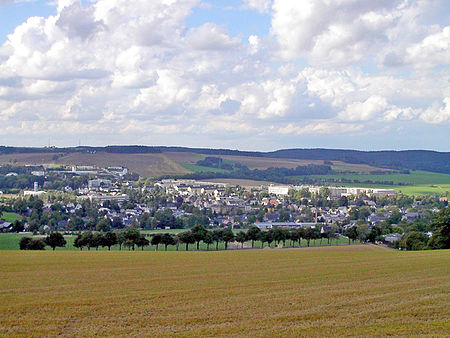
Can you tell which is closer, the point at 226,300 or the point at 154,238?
the point at 226,300

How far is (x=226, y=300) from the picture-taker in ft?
87.0

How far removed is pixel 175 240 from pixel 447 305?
61.7 metres

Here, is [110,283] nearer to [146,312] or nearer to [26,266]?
[146,312]

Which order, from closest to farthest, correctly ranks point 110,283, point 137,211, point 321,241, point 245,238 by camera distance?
1. point 110,283
2. point 245,238
3. point 321,241
4. point 137,211

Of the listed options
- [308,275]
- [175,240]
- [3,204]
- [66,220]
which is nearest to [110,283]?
[308,275]

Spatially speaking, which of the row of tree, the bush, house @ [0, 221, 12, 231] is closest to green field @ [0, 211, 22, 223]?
house @ [0, 221, 12, 231]

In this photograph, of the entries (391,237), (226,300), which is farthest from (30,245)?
(391,237)

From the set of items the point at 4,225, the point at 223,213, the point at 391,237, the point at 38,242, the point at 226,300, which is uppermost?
the point at 226,300

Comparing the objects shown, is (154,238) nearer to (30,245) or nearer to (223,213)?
(30,245)

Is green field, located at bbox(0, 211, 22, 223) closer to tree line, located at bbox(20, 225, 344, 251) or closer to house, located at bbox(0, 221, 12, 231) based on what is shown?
house, located at bbox(0, 221, 12, 231)

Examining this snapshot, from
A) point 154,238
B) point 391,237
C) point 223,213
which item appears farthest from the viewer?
point 223,213

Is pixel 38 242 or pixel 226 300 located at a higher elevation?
pixel 226 300

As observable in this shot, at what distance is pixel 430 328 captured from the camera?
20.6 metres

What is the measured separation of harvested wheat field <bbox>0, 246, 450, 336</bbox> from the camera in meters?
21.0
